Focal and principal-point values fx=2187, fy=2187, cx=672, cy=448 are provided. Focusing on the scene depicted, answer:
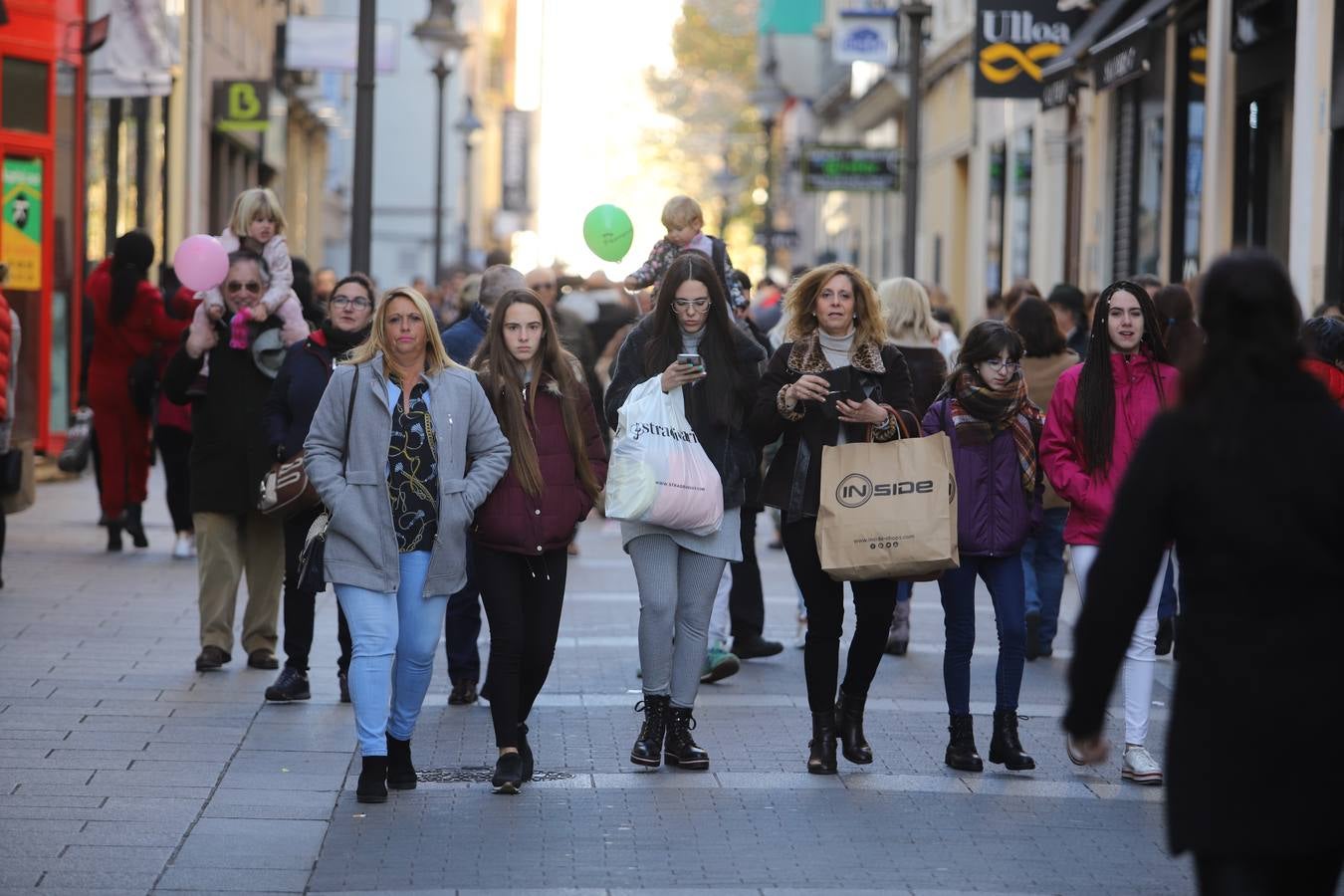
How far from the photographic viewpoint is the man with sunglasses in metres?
9.77

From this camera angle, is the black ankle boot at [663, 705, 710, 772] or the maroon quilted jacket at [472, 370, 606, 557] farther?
the black ankle boot at [663, 705, 710, 772]

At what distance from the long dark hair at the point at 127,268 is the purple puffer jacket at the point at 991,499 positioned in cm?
731

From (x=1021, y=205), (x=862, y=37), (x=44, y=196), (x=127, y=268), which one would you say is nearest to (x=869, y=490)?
(x=127, y=268)

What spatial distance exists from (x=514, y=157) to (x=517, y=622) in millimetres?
81587

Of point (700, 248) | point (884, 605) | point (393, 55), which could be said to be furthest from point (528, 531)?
point (393, 55)

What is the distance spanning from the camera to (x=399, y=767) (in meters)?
7.52

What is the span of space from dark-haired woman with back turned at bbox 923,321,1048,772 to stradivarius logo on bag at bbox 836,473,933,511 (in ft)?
0.77

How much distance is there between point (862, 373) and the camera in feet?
26.0

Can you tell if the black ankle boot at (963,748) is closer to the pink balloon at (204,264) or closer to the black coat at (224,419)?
the black coat at (224,419)

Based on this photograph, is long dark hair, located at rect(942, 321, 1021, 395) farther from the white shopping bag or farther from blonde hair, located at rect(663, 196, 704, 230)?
blonde hair, located at rect(663, 196, 704, 230)

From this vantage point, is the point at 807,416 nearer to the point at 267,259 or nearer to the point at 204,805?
the point at 204,805

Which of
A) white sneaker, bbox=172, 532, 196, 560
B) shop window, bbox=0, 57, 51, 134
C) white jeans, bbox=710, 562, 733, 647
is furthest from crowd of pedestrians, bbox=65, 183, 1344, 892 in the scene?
shop window, bbox=0, 57, 51, 134

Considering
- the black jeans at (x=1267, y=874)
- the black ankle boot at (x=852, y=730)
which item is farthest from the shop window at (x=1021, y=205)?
the black jeans at (x=1267, y=874)

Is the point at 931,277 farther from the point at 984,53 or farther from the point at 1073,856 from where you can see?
the point at 1073,856
